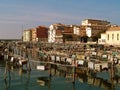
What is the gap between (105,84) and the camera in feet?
73.6

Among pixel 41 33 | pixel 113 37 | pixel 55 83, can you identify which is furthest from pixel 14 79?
pixel 41 33

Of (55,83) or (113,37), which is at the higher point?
(113,37)

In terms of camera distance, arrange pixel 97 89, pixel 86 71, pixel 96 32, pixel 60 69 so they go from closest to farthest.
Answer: pixel 97 89 → pixel 86 71 → pixel 60 69 → pixel 96 32

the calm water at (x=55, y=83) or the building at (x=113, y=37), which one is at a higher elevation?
the building at (x=113, y=37)

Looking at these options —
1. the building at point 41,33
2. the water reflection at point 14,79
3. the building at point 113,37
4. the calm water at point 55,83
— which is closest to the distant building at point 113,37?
the building at point 113,37

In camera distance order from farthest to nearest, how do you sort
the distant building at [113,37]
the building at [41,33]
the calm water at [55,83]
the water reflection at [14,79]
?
Result: the building at [41,33], the distant building at [113,37], the water reflection at [14,79], the calm water at [55,83]

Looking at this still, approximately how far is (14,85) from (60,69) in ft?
23.1

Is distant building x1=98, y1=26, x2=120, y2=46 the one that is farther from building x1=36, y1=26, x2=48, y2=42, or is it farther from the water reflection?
building x1=36, y1=26, x2=48, y2=42

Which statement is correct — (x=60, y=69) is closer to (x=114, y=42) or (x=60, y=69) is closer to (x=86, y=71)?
(x=86, y=71)

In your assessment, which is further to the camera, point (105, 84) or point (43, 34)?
point (43, 34)

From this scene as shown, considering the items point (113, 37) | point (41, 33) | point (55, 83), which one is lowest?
point (55, 83)

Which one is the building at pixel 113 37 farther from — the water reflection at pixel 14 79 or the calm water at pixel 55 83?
the water reflection at pixel 14 79

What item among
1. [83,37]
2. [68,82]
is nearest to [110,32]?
[83,37]

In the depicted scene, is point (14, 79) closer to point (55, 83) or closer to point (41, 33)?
point (55, 83)
